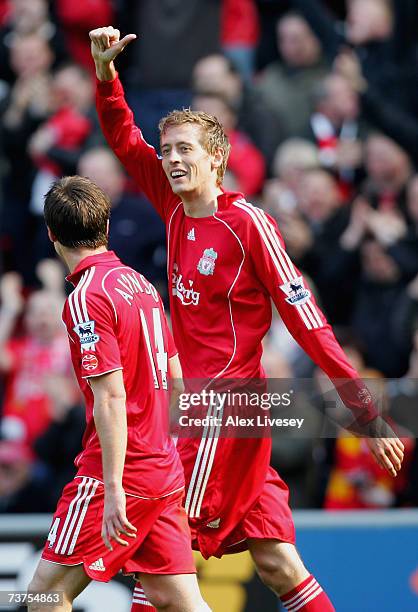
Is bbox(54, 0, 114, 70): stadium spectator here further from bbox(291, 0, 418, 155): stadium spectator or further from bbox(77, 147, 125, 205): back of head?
bbox(291, 0, 418, 155): stadium spectator

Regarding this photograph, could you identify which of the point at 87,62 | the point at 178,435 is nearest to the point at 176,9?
the point at 87,62

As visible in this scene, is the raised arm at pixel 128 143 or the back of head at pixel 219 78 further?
the back of head at pixel 219 78

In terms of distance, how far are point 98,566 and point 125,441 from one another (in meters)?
0.51

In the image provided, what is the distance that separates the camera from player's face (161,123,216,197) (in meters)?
5.54

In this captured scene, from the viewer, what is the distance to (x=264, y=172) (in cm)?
944

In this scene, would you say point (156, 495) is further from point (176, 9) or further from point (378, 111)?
point (176, 9)

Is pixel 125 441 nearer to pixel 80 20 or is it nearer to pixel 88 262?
pixel 88 262

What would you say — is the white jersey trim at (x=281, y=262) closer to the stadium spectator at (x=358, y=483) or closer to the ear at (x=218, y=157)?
the ear at (x=218, y=157)

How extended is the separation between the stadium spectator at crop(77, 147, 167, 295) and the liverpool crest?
328 centimetres

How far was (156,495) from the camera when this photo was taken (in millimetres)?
4988

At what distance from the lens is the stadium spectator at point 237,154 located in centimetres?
933

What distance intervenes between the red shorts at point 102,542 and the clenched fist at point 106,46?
188 centimetres

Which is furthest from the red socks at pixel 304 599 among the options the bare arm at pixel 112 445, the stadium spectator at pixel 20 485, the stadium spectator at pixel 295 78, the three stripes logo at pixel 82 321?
the stadium spectator at pixel 295 78

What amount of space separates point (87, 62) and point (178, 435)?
18.3ft
